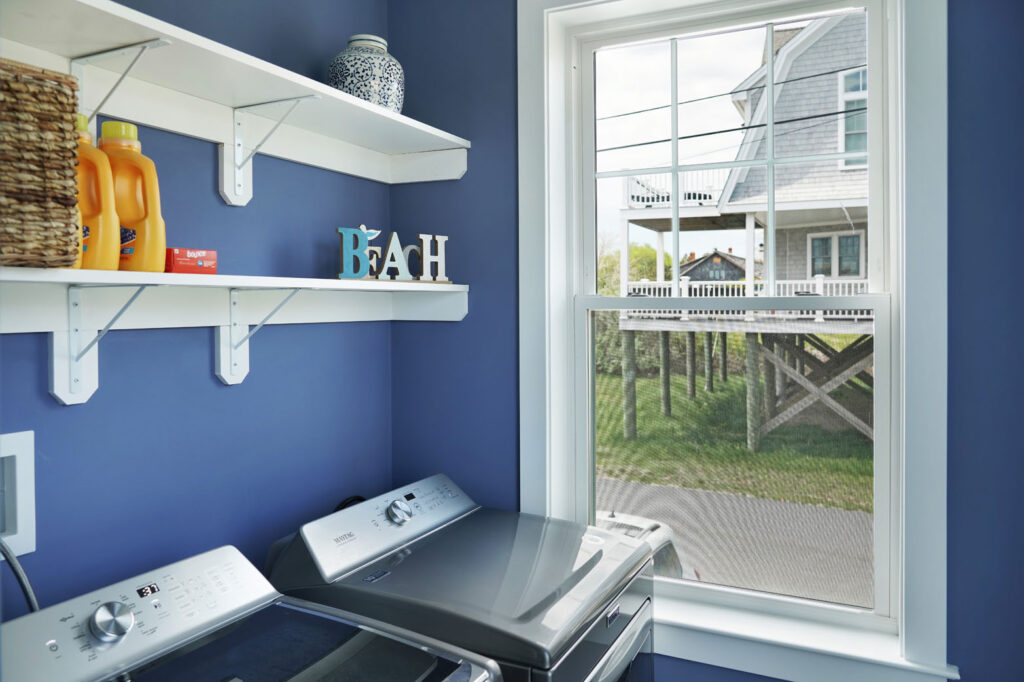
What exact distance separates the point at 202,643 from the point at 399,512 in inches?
23.2

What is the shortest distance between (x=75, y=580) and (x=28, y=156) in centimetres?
82

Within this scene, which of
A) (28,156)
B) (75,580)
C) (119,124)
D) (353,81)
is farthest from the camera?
(353,81)

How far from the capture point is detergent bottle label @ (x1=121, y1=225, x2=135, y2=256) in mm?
1229

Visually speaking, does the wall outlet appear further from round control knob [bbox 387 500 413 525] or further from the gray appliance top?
round control knob [bbox 387 500 413 525]

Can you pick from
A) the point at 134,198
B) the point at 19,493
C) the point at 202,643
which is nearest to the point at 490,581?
the point at 202,643

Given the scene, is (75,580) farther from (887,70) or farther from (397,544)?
(887,70)

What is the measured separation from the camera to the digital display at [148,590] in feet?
A: 4.16

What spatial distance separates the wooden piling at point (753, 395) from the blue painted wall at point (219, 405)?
3.44ft

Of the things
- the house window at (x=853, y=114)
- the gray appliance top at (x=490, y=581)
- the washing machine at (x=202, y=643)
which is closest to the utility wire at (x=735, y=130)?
the house window at (x=853, y=114)

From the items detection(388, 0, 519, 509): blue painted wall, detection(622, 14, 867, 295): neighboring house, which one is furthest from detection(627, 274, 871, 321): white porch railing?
detection(388, 0, 519, 509): blue painted wall

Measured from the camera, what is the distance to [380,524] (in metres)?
1.71

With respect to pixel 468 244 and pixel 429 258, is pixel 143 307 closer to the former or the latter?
pixel 429 258

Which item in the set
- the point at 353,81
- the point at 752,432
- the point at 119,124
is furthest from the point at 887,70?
the point at 119,124

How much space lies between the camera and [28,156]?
938 mm
